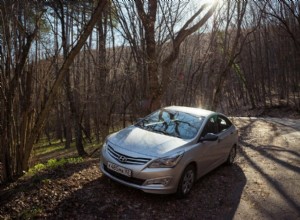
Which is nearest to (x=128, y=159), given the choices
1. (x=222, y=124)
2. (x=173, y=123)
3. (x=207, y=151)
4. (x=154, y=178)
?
(x=154, y=178)

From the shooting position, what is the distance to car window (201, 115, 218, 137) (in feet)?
22.6

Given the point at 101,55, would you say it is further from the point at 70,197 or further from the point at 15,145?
the point at 70,197

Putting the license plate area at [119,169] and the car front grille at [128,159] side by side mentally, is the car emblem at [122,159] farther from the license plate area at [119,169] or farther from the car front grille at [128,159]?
the license plate area at [119,169]

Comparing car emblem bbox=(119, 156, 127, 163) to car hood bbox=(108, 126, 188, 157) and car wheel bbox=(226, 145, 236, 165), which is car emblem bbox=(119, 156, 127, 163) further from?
car wheel bbox=(226, 145, 236, 165)

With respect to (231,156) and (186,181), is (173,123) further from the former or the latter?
(231,156)

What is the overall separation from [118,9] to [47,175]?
28.1 ft

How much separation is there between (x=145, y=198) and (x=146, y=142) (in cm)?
105

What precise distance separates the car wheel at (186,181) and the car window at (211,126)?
913mm

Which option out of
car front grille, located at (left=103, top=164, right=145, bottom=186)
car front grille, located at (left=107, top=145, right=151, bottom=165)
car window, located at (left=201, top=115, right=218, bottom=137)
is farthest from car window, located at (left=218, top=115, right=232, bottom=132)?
car front grille, located at (left=103, top=164, right=145, bottom=186)

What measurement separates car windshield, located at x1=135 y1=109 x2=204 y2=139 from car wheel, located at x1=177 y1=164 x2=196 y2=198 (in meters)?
0.71

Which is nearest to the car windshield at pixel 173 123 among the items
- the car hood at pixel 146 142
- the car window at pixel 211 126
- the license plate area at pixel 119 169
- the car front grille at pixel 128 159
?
the car window at pixel 211 126

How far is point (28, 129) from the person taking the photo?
7.67m

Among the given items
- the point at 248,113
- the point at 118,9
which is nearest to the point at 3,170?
the point at 118,9

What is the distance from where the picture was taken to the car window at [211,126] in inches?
271
